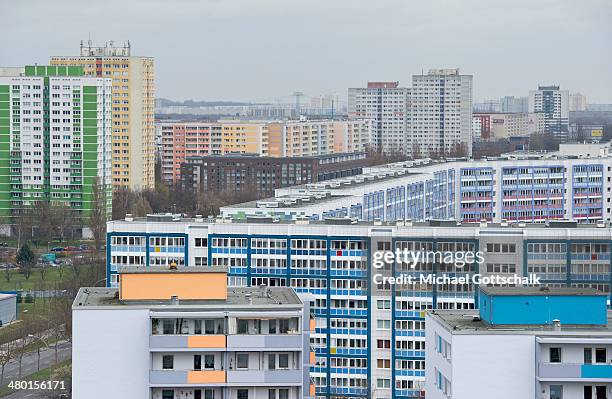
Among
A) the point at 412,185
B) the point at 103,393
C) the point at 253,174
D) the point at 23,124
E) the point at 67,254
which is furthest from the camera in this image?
the point at 253,174

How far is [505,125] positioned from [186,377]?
5396 centimetres

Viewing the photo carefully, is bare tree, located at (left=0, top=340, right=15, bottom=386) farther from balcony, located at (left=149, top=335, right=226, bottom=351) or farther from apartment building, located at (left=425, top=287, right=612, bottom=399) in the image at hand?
apartment building, located at (left=425, top=287, right=612, bottom=399)

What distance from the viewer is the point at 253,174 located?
3525 centimetres

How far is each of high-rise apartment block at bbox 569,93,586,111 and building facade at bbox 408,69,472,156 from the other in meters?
24.2

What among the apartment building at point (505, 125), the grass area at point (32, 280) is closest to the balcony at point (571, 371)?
the grass area at point (32, 280)

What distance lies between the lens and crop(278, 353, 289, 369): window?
8297mm

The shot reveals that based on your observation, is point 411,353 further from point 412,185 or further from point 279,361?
point 412,185

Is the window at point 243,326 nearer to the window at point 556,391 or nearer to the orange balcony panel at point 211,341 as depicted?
the orange balcony panel at point 211,341

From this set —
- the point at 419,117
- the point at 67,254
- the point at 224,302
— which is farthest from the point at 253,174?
the point at 224,302

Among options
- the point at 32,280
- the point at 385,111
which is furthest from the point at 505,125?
the point at 32,280

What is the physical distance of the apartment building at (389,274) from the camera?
1418cm

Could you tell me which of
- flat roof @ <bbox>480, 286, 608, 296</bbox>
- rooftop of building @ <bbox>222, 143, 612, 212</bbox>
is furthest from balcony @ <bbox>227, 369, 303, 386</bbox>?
rooftop of building @ <bbox>222, 143, 612, 212</bbox>

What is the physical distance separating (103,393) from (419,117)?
44061 millimetres

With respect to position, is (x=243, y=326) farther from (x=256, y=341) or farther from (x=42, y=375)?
(x=42, y=375)
